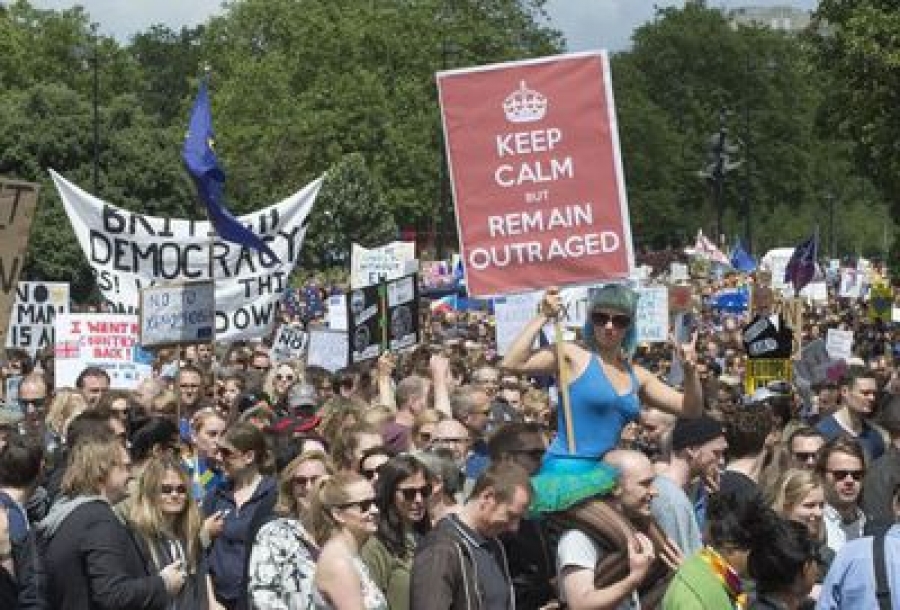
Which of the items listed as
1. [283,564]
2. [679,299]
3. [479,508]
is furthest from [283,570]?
[679,299]

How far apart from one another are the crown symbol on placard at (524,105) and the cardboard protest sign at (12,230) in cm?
250

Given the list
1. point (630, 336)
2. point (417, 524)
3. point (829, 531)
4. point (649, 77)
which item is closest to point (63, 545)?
point (417, 524)

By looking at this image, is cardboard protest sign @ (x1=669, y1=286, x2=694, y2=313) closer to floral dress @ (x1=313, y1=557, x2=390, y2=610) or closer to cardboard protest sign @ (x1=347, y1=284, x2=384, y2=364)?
cardboard protest sign @ (x1=347, y1=284, x2=384, y2=364)

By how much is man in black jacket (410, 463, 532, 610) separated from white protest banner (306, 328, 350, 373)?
12411 millimetres

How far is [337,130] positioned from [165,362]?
5745 centimetres

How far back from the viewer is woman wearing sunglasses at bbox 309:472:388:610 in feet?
25.4

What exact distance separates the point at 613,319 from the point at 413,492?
1159mm

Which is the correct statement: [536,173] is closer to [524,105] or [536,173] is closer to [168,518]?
[524,105]

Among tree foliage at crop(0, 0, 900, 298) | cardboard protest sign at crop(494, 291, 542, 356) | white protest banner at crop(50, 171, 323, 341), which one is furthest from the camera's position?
tree foliage at crop(0, 0, 900, 298)

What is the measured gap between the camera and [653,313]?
23.8 metres

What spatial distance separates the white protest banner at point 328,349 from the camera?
20156 millimetres

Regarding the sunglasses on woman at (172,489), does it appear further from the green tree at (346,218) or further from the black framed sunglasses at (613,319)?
the green tree at (346,218)

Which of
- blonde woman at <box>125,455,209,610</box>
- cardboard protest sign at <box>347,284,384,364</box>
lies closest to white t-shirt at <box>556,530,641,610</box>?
blonde woman at <box>125,455,209,610</box>

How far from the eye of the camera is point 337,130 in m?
79.4
